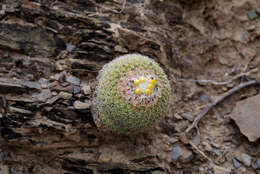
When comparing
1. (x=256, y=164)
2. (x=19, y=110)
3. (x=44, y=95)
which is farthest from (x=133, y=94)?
(x=256, y=164)

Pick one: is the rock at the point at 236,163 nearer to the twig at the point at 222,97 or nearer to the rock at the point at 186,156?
the rock at the point at 186,156

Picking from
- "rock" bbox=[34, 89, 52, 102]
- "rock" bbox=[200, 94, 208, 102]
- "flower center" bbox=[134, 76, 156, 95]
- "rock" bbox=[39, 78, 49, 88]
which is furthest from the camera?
"rock" bbox=[200, 94, 208, 102]

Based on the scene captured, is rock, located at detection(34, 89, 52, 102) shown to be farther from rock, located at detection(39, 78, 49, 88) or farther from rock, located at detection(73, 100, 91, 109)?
rock, located at detection(73, 100, 91, 109)

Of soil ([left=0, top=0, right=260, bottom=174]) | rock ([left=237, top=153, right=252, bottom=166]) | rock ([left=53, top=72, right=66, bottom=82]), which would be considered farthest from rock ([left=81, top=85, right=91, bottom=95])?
rock ([left=237, top=153, right=252, bottom=166])

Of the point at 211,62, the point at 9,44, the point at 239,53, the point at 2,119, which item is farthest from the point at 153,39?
the point at 2,119

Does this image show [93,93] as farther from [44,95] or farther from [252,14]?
[252,14]

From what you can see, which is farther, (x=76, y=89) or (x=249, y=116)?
(x=249, y=116)
